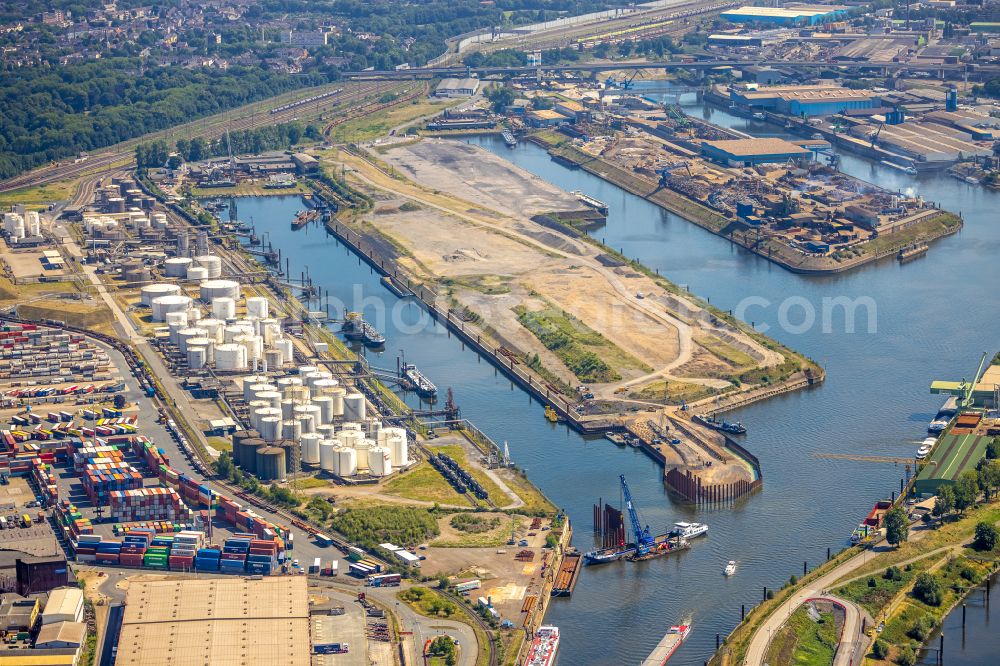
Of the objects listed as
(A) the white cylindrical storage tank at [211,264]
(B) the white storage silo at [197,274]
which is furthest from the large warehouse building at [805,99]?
(B) the white storage silo at [197,274]

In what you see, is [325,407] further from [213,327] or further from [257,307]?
[257,307]

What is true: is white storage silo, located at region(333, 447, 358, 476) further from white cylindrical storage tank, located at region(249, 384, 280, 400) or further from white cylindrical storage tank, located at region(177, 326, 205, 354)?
white cylindrical storage tank, located at region(177, 326, 205, 354)

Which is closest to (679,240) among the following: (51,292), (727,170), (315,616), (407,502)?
(727,170)

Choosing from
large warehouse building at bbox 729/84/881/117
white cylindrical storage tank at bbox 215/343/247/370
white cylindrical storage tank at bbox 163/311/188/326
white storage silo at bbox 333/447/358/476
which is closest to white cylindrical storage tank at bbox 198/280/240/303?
white cylindrical storage tank at bbox 163/311/188/326

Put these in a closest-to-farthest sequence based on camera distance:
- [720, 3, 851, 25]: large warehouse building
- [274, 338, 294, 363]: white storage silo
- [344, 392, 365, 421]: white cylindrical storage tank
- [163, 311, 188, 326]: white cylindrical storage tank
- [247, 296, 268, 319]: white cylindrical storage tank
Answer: [344, 392, 365, 421]: white cylindrical storage tank → [274, 338, 294, 363]: white storage silo → [163, 311, 188, 326]: white cylindrical storage tank → [247, 296, 268, 319]: white cylindrical storage tank → [720, 3, 851, 25]: large warehouse building

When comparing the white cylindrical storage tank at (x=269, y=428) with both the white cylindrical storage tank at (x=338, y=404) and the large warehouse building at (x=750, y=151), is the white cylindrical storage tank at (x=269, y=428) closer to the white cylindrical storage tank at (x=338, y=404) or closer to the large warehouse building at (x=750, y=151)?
the white cylindrical storage tank at (x=338, y=404)
